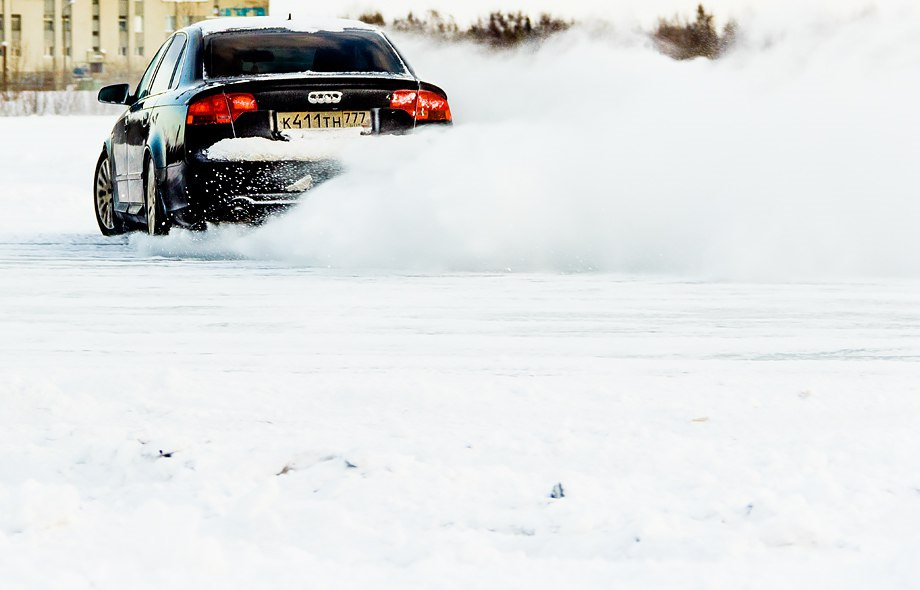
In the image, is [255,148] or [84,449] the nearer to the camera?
[84,449]

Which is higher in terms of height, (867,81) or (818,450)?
(867,81)

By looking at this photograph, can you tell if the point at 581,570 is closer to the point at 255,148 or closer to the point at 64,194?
the point at 255,148

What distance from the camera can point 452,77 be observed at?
529 inches

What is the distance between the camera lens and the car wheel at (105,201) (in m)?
10.6

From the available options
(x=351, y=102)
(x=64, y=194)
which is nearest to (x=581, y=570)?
(x=351, y=102)

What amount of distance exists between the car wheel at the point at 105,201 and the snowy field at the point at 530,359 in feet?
0.53

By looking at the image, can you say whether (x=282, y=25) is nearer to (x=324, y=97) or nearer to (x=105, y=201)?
(x=324, y=97)

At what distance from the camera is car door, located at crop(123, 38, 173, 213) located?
9.27 meters

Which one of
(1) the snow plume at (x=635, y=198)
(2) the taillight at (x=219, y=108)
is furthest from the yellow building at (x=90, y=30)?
(2) the taillight at (x=219, y=108)

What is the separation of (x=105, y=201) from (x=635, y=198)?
441cm

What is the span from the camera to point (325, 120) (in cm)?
822

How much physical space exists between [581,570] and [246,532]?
0.74 metres

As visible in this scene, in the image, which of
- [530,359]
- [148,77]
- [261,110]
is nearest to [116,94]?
[148,77]

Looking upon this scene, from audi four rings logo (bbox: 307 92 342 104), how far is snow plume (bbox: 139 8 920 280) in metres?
0.30
